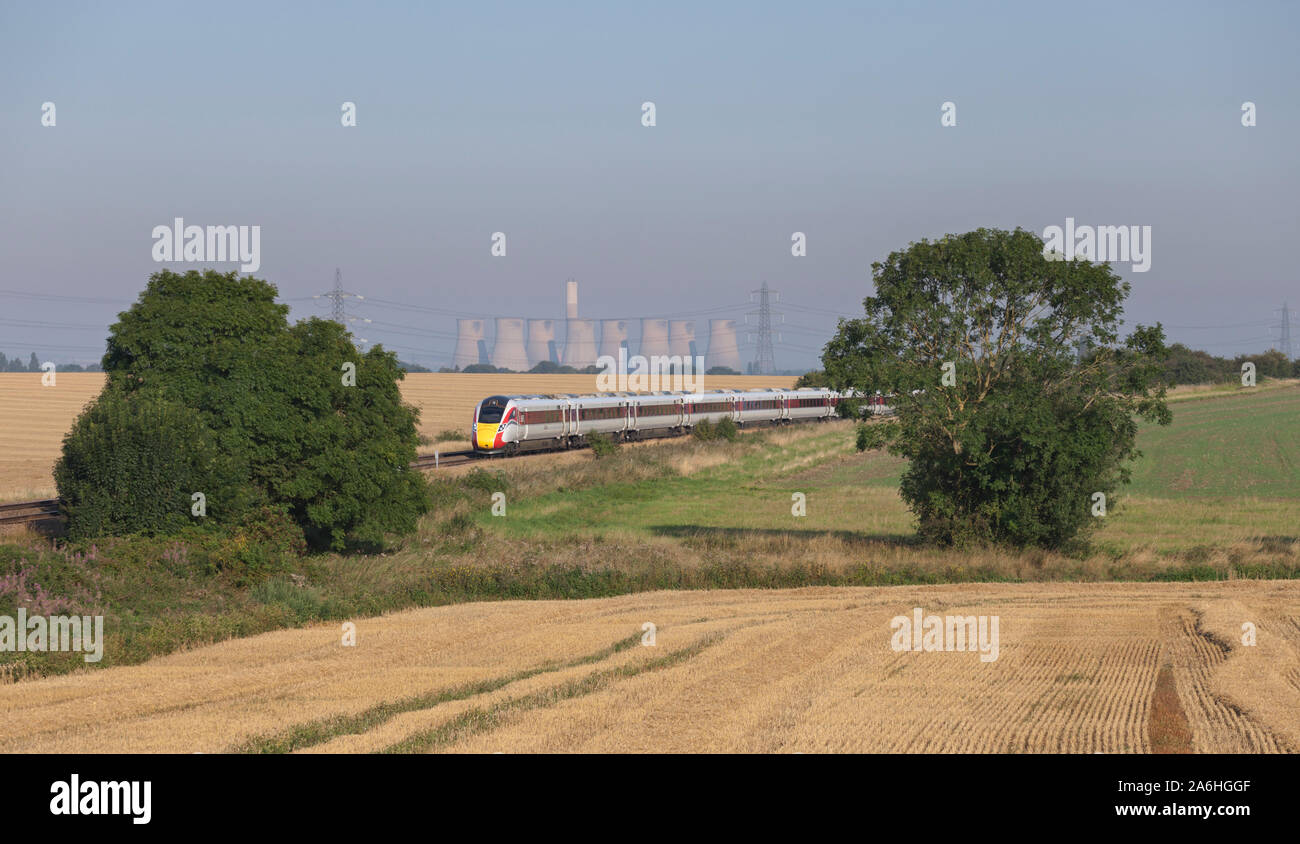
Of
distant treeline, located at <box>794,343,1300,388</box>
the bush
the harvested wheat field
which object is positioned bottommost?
the harvested wheat field

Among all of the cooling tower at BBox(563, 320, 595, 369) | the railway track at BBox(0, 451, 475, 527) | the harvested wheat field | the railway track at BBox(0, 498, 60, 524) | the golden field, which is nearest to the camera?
the harvested wheat field

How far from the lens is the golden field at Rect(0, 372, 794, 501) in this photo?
1916 inches

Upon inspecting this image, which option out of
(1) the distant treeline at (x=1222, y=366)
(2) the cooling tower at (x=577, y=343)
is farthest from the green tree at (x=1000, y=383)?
(2) the cooling tower at (x=577, y=343)

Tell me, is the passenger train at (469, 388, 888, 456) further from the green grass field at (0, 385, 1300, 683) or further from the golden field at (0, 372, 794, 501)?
the golden field at (0, 372, 794, 501)

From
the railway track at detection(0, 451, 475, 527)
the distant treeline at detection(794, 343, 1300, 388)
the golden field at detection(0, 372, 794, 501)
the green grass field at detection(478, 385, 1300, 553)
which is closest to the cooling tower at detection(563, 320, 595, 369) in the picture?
the golden field at detection(0, 372, 794, 501)

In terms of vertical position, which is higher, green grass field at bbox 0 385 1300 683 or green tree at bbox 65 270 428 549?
green tree at bbox 65 270 428 549

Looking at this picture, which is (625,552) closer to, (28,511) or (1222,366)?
(28,511)

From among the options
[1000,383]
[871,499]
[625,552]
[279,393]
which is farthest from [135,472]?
[871,499]

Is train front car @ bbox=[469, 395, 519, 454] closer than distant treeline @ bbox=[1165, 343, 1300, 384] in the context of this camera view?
Yes

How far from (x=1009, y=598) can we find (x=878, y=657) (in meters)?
7.06

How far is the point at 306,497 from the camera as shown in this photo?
2709cm

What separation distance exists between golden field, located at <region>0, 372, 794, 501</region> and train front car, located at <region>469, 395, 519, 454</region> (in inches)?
249

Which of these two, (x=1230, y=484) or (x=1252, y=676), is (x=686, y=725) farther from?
(x=1230, y=484)

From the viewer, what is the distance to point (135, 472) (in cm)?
2364
